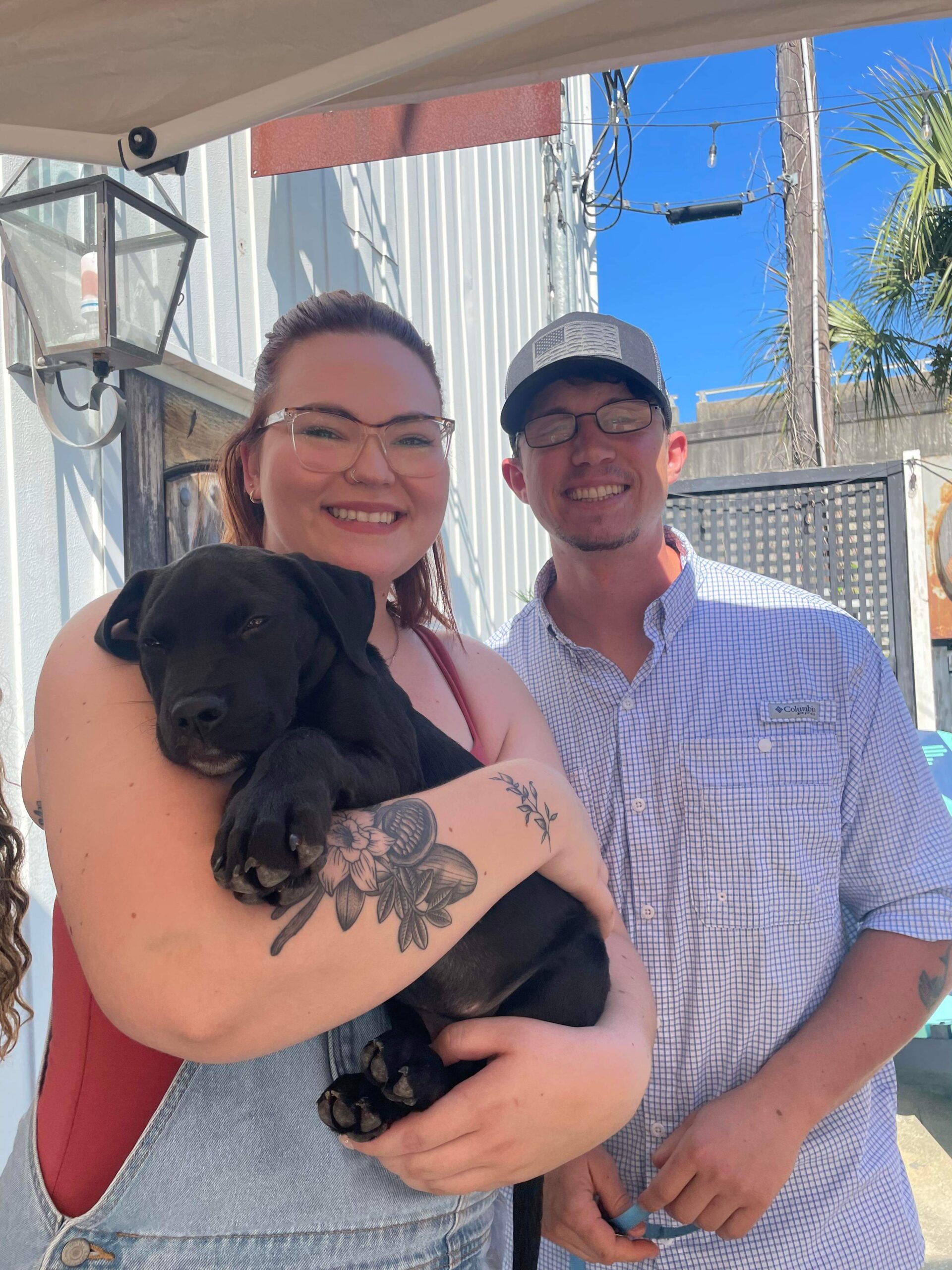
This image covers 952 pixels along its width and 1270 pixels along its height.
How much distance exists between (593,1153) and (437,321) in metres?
6.53

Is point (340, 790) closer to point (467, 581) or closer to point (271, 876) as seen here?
point (271, 876)

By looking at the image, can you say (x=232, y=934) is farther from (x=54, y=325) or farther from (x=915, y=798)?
(x=54, y=325)

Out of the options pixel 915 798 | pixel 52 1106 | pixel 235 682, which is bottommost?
pixel 52 1106

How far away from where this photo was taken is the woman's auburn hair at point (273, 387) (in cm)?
193

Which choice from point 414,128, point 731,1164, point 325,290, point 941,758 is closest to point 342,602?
point 731,1164

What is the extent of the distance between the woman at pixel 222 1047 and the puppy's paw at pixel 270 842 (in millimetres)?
30

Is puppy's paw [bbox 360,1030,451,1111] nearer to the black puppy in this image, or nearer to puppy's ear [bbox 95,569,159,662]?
the black puppy

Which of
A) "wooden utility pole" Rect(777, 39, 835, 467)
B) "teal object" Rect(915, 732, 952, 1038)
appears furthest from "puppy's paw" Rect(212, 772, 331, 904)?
"wooden utility pole" Rect(777, 39, 835, 467)

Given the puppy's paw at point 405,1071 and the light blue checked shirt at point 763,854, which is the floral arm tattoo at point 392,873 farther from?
the light blue checked shirt at point 763,854

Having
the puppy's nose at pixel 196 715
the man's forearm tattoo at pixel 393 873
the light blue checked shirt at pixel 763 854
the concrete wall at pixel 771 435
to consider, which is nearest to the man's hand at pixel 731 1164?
the light blue checked shirt at pixel 763 854

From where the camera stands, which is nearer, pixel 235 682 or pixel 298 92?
pixel 235 682

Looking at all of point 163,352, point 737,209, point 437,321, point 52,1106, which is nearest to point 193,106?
point 52,1106

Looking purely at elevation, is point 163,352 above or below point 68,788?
above

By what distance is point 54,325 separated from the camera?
335 centimetres
